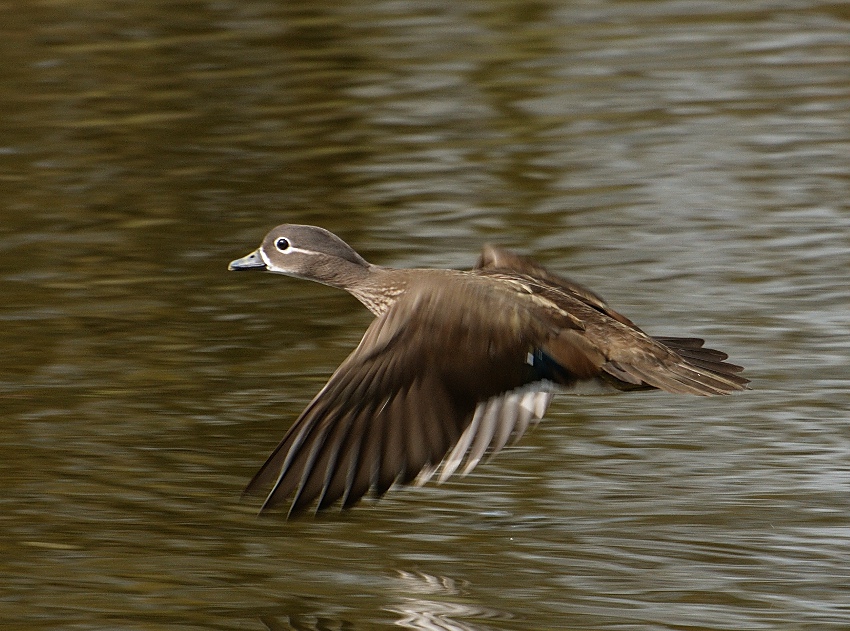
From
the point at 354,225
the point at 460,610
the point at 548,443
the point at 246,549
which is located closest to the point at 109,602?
the point at 246,549

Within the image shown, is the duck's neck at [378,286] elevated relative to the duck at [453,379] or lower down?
elevated

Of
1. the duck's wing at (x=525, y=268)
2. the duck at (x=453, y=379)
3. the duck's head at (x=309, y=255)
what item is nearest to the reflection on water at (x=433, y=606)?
the duck at (x=453, y=379)

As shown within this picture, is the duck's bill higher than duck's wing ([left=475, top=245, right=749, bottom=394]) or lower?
higher

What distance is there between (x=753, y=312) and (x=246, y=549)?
Answer: 149 inches

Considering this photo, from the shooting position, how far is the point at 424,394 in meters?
6.78

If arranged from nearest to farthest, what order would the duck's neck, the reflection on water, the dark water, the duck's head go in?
the reflection on water < the dark water < the duck's neck < the duck's head

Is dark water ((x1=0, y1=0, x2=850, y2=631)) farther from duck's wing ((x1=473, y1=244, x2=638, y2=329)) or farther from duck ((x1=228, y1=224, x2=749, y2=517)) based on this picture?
duck's wing ((x1=473, y1=244, x2=638, y2=329))

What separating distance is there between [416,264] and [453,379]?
3.65m

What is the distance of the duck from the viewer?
21.4 ft

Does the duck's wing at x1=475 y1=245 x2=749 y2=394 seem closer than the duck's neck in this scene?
Yes

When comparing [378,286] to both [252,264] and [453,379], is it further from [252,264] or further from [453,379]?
[453,379]

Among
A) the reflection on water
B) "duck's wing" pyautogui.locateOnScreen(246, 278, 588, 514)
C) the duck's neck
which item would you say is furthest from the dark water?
the duck's neck

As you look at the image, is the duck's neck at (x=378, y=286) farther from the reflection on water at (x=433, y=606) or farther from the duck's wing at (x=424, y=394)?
the reflection on water at (x=433, y=606)

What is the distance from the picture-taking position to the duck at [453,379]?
651cm
